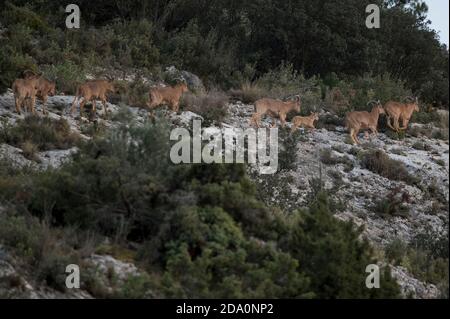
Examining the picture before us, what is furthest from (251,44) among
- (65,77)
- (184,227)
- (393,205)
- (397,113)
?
(184,227)

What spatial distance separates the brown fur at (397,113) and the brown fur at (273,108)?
86.9 inches

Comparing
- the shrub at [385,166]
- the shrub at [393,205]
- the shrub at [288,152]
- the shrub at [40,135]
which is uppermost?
the shrub at [40,135]

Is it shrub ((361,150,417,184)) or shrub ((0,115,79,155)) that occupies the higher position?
shrub ((0,115,79,155))

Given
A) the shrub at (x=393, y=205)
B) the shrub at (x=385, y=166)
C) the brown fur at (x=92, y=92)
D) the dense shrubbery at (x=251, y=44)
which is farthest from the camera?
the dense shrubbery at (x=251, y=44)

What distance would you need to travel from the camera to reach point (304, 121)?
21.2 meters

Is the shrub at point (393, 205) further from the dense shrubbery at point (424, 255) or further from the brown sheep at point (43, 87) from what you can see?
the brown sheep at point (43, 87)

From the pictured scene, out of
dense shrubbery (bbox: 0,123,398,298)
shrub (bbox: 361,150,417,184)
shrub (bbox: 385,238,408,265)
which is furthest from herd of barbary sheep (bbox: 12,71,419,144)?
dense shrubbery (bbox: 0,123,398,298)

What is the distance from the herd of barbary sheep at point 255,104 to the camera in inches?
733

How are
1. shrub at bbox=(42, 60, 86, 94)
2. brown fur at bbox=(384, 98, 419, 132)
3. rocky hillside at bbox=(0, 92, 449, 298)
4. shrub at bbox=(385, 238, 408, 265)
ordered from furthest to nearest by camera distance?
1. brown fur at bbox=(384, 98, 419, 132)
2. shrub at bbox=(42, 60, 86, 94)
3. rocky hillside at bbox=(0, 92, 449, 298)
4. shrub at bbox=(385, 238, 408, 265)

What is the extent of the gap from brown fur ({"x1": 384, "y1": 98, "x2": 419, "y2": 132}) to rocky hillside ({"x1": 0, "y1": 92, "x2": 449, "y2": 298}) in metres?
0.35

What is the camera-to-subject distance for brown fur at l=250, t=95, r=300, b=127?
2081cm

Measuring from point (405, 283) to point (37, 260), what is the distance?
5660mm

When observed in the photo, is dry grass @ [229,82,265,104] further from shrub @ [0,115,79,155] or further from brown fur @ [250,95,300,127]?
shrub @ [0,115,79,155]

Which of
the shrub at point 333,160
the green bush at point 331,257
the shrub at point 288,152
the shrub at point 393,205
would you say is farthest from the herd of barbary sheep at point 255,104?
the green bush at point 331,257
